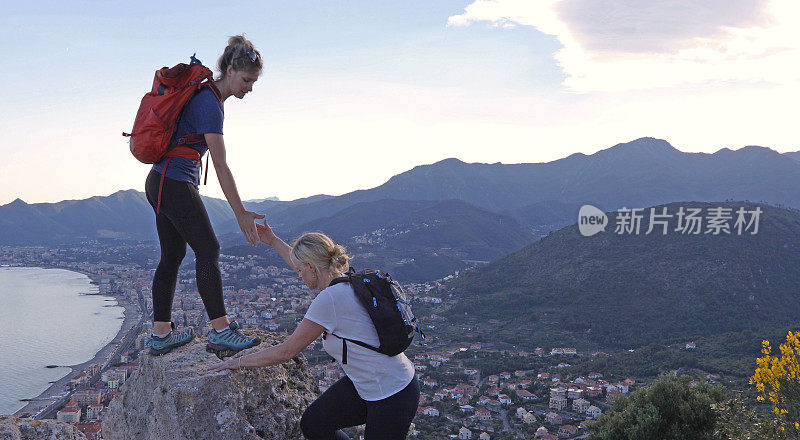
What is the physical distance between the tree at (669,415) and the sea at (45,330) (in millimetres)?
32908

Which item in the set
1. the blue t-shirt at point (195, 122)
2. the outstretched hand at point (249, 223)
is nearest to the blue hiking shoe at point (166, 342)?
the outstretched hand at point (249, 223)

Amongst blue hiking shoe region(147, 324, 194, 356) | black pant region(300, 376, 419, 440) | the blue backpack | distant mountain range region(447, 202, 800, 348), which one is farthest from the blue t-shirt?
distant mountain range region(447, 202, 800, 348)

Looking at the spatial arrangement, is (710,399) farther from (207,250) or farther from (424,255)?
(424,255)

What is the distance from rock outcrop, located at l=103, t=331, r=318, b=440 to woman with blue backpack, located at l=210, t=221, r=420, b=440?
0.49 m

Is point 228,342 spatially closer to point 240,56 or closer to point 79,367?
point 240,56

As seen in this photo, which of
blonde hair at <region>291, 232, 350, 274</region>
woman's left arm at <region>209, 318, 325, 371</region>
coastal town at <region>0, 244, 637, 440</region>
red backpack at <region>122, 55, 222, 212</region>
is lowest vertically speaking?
coastal town at <region>0, 244, 637, 440</region>

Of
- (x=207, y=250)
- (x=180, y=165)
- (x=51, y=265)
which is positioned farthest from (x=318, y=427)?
(x=51, y=265)

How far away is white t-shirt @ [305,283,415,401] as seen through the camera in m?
2.66

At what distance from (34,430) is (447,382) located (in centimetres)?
3675

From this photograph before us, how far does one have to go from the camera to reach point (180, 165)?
3.43 meters

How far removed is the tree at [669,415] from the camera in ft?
32.8

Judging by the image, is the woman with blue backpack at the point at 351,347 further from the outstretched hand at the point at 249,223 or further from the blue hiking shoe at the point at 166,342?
the blue hiking shoe at the point at 166,342

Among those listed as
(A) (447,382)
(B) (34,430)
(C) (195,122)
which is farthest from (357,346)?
(A) (447,382)

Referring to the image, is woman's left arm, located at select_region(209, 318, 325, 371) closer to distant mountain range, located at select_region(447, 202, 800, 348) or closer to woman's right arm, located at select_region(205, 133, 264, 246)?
woman's right arm, located at select_region(205, 133, 264, 246)
